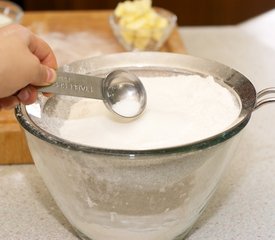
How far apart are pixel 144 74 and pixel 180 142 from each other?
19 cm

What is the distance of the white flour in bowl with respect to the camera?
→ 1.83ft

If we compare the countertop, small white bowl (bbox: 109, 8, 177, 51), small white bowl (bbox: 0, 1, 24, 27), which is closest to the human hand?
the countertop

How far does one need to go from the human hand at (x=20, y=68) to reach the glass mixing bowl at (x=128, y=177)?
0.07 feet

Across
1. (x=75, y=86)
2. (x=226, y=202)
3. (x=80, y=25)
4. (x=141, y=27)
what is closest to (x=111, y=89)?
(x=75, y=86)

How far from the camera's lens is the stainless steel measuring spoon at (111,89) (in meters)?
0.58

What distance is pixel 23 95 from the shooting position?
0.57 m

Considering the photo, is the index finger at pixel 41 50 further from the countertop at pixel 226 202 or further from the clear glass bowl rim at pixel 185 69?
the countertop at pixel 226 202

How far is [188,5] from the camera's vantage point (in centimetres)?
231

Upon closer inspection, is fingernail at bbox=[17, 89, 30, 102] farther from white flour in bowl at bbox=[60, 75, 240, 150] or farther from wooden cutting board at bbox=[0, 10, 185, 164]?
wooden cutting board at bbox=[0, 10, 185, 164]

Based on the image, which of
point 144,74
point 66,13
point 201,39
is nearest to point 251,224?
point 144,74

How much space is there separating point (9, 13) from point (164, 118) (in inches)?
32.8

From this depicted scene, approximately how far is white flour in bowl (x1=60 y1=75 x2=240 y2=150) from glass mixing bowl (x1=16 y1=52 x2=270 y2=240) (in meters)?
0.02

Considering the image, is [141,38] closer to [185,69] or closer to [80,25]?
[80,25]

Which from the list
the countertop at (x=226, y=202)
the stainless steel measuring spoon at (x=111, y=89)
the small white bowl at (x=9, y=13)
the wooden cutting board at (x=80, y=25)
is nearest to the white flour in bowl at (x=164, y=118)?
the stainless steel measuring spoon at (x=111, y=89)
